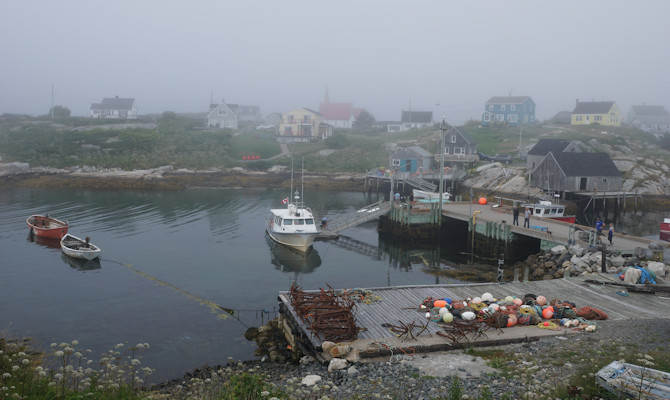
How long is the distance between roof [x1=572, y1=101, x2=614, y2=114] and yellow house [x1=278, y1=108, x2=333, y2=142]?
55.4 metres

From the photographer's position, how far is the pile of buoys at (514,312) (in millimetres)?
16516

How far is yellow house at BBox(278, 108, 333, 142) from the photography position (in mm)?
106812

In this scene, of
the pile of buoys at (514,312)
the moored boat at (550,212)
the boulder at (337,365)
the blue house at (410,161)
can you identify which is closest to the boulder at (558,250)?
the pile of buoys at (514,312)

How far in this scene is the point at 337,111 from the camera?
138 m

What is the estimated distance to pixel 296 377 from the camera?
46.7 feet

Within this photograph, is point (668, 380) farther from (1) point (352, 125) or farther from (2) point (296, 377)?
(1) point (352, 125)

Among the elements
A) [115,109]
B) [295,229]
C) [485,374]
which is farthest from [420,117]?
[485,374]

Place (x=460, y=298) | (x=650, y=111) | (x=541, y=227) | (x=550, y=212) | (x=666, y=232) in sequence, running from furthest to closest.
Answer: (x=650, y=111), (x=550, y=212), (x=666, y=232), (x=541, y=227), (x=460, y=298)

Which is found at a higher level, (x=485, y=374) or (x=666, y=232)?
(x=666, y=232)

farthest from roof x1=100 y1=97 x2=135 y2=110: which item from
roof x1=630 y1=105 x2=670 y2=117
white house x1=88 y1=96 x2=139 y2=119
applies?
roof x1=630 y1=105 x2=670 y2=117

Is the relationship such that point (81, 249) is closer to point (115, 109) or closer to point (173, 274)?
point (173, 274)

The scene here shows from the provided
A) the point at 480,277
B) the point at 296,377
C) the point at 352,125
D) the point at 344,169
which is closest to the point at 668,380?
the point at 296,377

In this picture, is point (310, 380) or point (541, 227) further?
point (541, 227)

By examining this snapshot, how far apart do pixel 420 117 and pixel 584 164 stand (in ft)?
235
